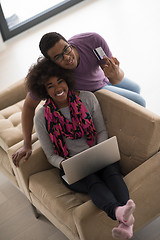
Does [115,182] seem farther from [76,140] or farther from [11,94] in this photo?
[11,94]

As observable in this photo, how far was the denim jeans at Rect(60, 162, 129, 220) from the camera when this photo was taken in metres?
2.03

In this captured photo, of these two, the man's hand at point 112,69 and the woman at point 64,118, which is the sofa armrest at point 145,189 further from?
the man's hand at point 112,69

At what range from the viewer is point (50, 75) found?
2334 millimetres

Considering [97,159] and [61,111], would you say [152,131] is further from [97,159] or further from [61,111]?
[61,111]

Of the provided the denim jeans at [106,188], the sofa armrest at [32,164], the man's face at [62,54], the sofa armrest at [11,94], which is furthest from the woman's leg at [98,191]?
the sofa armrest at [11,94]

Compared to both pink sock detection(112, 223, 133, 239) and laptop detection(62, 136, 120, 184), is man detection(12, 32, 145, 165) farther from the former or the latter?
pink sock detection(112, 223, 133, 239)

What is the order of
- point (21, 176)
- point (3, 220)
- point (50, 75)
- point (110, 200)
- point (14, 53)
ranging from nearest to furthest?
point (110, 200)
point (50, 75)
point (21, 176)
point (3, 220)
point (14, 53)

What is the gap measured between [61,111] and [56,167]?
1.27 feet

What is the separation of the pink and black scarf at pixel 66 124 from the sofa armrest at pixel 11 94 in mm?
851

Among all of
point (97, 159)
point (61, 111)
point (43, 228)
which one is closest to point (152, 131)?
point (97, 159)

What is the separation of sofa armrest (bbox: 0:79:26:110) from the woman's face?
89 centimetres

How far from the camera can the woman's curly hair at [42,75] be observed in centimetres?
234

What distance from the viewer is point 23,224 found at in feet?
9.07

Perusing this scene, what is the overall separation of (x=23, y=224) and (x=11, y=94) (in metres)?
1.06
